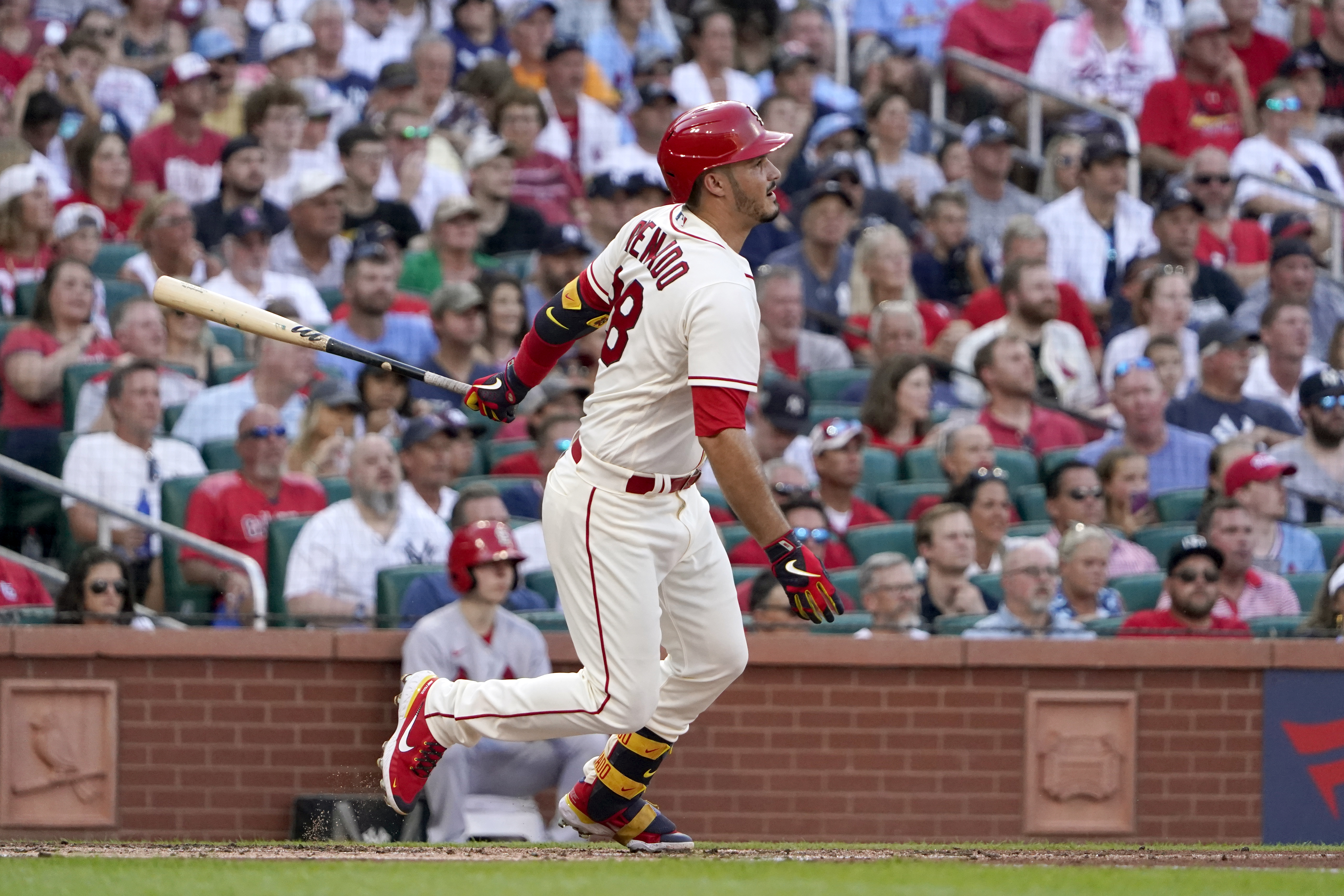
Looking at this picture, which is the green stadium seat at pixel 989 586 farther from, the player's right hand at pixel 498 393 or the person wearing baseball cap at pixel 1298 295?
the person wearing baseball cap at pixel 1298 295

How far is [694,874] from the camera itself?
14.1 ft

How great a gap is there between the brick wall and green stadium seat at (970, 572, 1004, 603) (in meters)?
0.38

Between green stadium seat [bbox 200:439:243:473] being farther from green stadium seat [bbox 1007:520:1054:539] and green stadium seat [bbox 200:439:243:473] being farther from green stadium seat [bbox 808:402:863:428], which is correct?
green stadium seat [bbox 1007:520:1054:539]

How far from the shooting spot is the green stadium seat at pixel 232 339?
334 inches

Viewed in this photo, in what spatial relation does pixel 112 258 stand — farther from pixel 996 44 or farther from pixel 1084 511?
pixel 996 44

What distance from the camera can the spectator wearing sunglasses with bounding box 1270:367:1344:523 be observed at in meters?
8.39

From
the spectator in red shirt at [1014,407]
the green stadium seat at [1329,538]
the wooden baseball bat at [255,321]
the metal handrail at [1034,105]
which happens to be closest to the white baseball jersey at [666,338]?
the wooden baseball bat at [255,321]

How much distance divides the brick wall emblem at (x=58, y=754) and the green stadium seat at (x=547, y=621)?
4.82 ft

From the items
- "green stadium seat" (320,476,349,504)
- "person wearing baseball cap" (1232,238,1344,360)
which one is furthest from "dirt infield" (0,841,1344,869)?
"person wearing baseball cap" (1232,238,1344,360)

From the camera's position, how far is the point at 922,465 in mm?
8180

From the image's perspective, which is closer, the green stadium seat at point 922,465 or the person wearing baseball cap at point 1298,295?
the green stadium seat at point 922,465

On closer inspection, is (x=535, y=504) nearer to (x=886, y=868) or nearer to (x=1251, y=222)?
(x=886, y=868)

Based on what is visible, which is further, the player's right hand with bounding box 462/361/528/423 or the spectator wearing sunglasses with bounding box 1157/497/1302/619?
the spectator wearing sunglasses with bounding box 1157/497/1302/619

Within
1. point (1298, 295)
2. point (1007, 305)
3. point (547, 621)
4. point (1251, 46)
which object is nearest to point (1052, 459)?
point (1007, 305)
